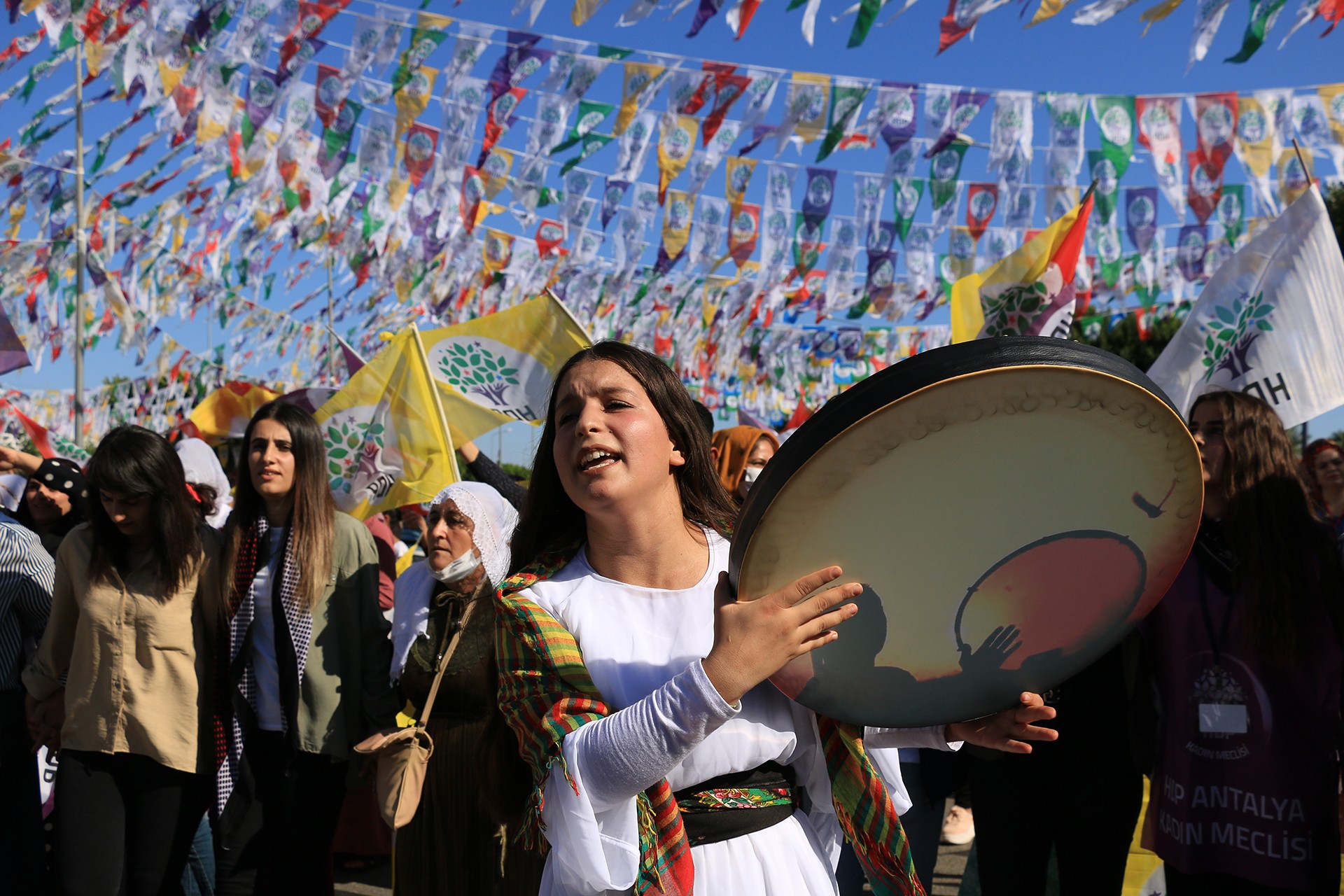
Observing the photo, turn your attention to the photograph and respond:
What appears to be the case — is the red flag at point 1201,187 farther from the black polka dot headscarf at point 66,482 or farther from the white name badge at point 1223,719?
the black polka dot headscarf at point 66,482

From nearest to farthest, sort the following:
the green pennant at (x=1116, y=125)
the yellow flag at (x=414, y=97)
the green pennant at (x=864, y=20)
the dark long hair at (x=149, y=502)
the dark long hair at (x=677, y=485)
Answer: the dark long hair at (x=677, y=485) → the dark long hair at (x=149, y=502) → the green pennant at (x=864, y=20) → the yellow flag at (x=414, y=97) → the green pennant at (x=1116, y=125)

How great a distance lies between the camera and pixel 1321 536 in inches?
103

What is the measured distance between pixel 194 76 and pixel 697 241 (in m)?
5.62

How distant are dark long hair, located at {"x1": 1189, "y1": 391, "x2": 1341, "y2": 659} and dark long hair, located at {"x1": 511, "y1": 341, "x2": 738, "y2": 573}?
64.0 inches

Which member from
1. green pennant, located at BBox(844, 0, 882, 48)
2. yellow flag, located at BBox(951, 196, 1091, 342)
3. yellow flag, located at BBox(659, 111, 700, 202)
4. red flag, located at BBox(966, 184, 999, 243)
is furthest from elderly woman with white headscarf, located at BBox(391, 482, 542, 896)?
red flag, located at BBox(966, 184, 999, 243)

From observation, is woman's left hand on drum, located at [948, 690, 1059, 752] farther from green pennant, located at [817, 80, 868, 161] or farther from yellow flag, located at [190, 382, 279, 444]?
green pennant, located at [817, 80, 868, 161]

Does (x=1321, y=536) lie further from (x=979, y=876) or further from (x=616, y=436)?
(x=616, y=436)

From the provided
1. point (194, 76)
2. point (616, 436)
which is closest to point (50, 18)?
point (194, 76)

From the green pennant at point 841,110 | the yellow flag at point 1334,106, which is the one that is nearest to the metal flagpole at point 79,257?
the green pennant at point 841,110

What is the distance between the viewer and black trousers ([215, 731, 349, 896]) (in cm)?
316

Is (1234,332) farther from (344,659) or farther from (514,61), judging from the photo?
(514,61)

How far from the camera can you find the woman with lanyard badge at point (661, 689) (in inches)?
49.6

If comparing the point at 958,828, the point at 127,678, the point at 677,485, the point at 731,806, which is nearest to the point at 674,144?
the point at 958,828

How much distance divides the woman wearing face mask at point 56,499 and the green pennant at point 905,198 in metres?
8.42
